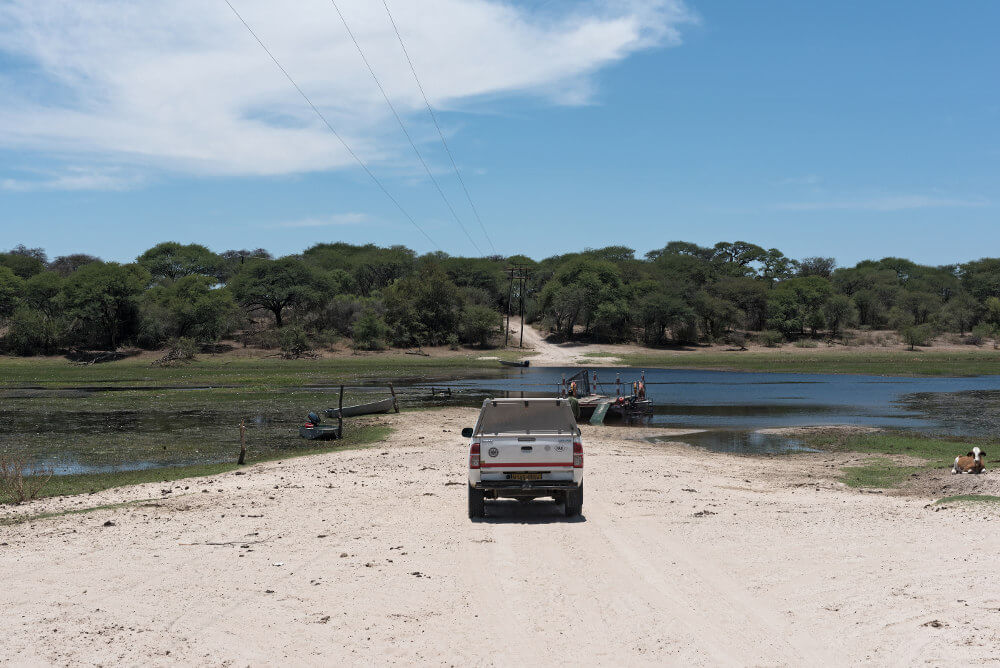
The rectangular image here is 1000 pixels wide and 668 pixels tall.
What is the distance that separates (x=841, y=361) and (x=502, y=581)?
90.0 metres

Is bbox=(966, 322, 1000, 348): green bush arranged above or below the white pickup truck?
above

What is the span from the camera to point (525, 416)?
15750mm

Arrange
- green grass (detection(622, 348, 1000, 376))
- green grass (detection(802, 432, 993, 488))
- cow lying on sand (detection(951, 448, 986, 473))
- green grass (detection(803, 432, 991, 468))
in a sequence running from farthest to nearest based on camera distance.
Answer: green grass (detection(622, 348, 1000, 376)), green grass (detection(803, 432, 991, 468)), green grass (detection(802, 432, 993, 488)), cow lying on sand (detection(951, 448, 986, 473))

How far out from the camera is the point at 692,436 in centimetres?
3428

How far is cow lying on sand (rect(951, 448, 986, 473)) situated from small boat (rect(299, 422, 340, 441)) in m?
23.1

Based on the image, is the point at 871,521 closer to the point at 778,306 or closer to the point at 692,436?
the point at 692,436

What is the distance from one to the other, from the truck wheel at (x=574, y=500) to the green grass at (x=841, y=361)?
69.9m

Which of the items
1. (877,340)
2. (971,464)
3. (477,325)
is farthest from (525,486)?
(877,340)

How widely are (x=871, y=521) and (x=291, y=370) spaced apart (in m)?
68.8

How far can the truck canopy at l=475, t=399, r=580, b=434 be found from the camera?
50.2 feet

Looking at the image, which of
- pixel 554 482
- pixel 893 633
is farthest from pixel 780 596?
pixel 554 482

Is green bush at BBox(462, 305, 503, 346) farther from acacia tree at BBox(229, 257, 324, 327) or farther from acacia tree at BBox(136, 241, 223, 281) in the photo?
acacia tree at BBox(136, 241, 223, 281)

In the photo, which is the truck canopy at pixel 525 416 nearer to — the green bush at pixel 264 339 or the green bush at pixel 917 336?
the green bush at pixel 264 339

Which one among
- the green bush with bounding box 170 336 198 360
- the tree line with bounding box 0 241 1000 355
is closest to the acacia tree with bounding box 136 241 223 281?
the tree line with bounding box 0 241 1000 355
